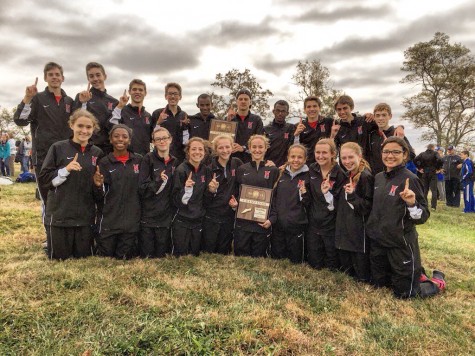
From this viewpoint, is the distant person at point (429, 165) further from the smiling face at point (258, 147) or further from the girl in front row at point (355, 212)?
the smiling face at point (258, 147)

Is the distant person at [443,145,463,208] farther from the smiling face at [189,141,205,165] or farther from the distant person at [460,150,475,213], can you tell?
the smiling face at [189,141,205,165]

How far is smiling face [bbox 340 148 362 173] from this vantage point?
5.89 meters

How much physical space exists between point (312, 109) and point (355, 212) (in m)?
2.95

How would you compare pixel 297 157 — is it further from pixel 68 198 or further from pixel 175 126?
pixel 68 198

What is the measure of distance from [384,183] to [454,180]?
48.4 ft

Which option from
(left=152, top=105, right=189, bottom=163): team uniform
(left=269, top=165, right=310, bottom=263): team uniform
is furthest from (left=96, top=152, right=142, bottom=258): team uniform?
(left=269, top=165, right=310, bottom=263): team uniform

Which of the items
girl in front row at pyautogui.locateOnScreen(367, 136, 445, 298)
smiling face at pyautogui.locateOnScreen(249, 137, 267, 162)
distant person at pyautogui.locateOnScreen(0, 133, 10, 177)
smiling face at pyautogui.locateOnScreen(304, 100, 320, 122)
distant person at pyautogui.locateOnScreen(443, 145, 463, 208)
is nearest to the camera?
girl in front row at pyautogui.locateOnScreen(367, 136, 445, 298)

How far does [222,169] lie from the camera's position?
705 centimetres

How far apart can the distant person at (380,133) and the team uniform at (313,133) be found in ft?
3.29

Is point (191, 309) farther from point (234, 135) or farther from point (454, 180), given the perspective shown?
point (454, 180)

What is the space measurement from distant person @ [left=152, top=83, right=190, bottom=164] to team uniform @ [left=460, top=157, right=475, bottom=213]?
→ 1457 cm

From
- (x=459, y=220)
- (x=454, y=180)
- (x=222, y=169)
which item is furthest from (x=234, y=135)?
(x=454, y=180)

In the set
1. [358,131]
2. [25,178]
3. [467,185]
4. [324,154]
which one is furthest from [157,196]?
[467,185]

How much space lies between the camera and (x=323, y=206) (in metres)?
6.27
